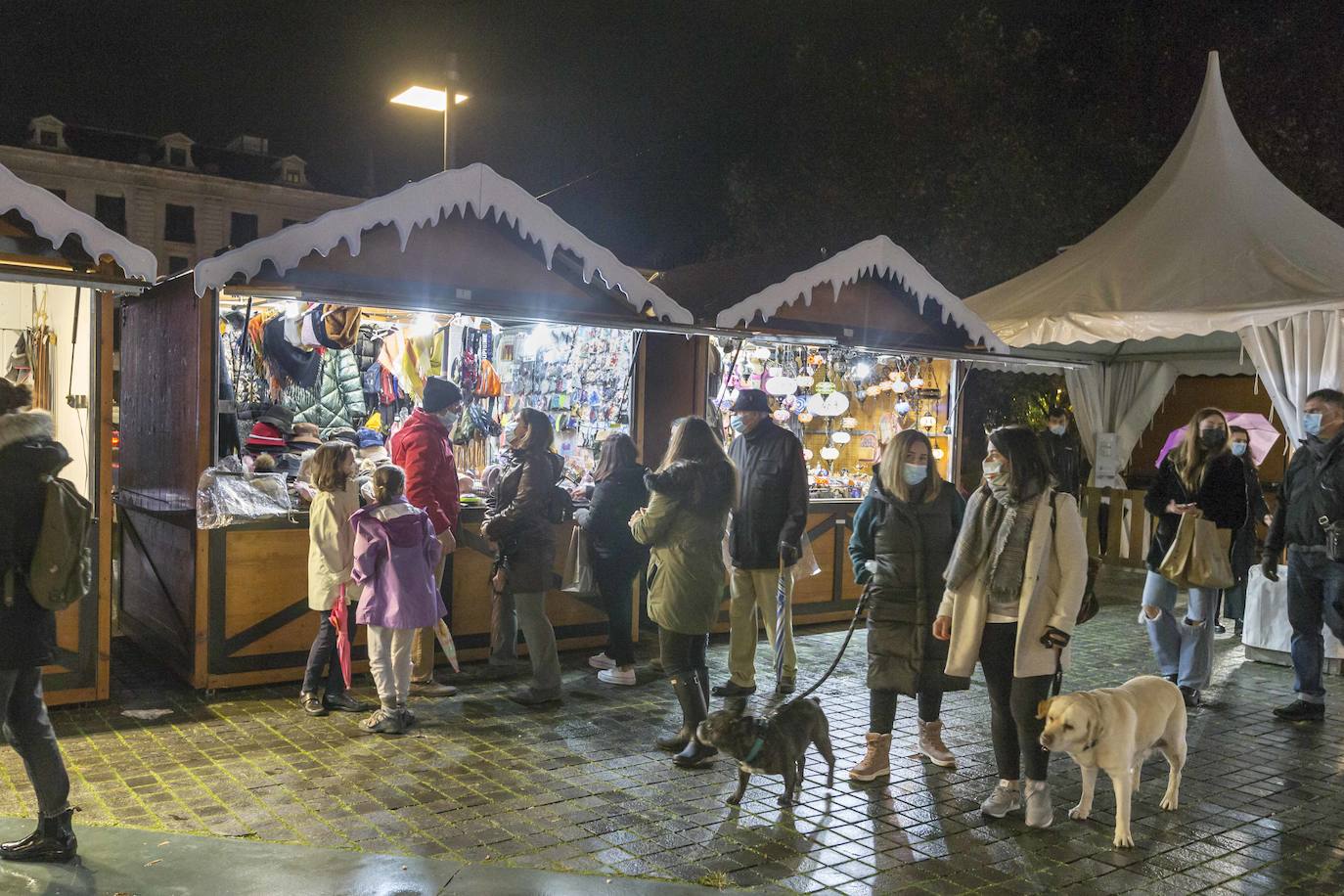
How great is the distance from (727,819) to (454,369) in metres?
4.75

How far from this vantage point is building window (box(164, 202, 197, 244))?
43.7m

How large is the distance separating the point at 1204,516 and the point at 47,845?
663 cm

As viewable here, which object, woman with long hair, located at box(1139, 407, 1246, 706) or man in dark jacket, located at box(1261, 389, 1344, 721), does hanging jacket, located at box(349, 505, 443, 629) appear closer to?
woman with long hair, located at box(1139, 407, 1246, 706)

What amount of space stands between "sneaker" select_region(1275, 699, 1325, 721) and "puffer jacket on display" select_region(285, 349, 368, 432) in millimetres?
6614

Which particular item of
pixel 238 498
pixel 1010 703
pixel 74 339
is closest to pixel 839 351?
pixel 238 498

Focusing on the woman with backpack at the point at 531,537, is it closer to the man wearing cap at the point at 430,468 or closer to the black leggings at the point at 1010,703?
the man wearing cap at the point at 430,468

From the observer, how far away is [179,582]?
6902mm

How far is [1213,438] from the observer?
714 centimetres

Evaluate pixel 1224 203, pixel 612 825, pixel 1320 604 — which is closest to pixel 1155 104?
pixel 1224 203

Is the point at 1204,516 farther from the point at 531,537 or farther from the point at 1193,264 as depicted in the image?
the point at 531,537

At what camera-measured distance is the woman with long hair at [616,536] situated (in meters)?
7.24

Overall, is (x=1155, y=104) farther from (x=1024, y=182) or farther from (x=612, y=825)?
(x=612, y=825)

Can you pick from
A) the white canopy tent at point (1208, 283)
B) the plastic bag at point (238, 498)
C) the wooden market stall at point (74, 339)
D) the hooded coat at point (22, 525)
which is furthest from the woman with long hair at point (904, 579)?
the white canopy tent at point (1208, 283)

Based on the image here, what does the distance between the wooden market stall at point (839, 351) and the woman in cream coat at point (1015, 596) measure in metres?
3.67
